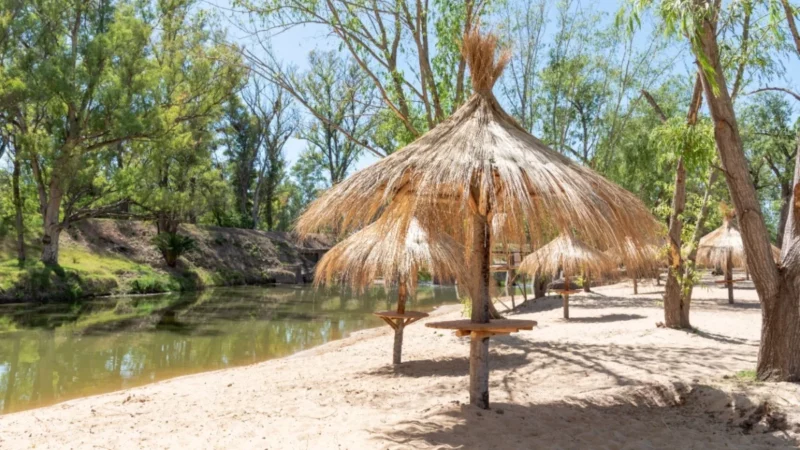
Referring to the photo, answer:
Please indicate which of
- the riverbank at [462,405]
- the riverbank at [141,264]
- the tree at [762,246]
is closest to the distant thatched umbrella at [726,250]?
the riverbank at [462,405]

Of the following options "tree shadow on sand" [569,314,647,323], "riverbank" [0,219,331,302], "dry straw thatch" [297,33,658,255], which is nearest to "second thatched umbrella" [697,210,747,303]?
"tree shadow on sand" [569,314,647,323]

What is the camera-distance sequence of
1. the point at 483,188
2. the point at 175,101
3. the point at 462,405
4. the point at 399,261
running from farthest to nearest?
the point at 175,101 → the point at 399,261 → the point at 462,405 → the point at 483,188

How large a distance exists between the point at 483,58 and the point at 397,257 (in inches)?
124

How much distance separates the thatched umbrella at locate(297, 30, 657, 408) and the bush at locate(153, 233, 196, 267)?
23590 millimetres

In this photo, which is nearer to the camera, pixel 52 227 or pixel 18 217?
pixel 18 217

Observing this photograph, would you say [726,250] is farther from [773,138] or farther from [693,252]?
[773,138]

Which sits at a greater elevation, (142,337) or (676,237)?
(676,237)

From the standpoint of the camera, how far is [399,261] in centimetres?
791

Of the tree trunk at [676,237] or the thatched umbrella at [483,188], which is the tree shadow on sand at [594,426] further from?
the tree trunk at [676,237]

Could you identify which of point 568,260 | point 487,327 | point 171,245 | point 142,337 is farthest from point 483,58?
point 171,245

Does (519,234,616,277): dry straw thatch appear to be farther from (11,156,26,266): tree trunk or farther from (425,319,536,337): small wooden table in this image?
(11,156,26,266): tree trunk

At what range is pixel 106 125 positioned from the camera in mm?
21672

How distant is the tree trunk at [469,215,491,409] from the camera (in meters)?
4.96

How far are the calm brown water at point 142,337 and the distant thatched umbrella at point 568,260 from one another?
16.6 feet
